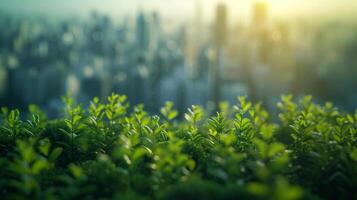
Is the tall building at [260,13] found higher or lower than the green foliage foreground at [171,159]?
higher

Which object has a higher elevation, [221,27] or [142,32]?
[221,27]

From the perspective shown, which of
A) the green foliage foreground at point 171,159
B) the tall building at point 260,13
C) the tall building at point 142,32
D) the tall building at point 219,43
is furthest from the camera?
the tall building at point 142,32

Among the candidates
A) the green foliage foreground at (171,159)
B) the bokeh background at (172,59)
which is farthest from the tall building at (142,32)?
the green foliage foreground at (171,159)

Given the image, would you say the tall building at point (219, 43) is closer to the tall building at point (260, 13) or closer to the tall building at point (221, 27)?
the tall building at point (221, 27)

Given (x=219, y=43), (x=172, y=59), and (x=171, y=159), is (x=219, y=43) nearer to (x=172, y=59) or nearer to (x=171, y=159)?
(x=172, y=59)

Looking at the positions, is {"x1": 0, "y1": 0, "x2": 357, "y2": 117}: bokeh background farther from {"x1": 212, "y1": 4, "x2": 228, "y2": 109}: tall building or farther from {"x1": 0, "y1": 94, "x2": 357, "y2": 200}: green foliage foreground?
{"x1": 0, "y1": 94, "x2": 357, "y2": 200}: green foliage foreground

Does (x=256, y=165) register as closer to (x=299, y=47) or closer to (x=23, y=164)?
(x=23, y=164)

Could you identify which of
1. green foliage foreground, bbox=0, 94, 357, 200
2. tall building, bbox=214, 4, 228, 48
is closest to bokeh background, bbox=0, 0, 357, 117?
tall building, bbox=214, 4, 228, 48

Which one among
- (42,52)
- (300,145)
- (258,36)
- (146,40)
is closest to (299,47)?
(258,36)

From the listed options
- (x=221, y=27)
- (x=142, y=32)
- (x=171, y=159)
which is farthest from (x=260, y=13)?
(x=171, y=159)

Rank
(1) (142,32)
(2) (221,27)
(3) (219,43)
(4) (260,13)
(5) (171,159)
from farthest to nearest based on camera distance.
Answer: (1) (142,32), (3) (219,43), (2) (221,27), (4) (260,13), (5) (171,159)

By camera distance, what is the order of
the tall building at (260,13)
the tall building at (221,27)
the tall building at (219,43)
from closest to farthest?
1. the tall building at (260,13)
2. the tall building at (221,27)
3. the tall building at (219,43)
